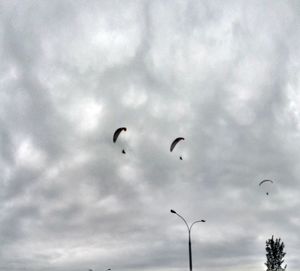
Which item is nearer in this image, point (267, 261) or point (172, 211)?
point (172, 211)

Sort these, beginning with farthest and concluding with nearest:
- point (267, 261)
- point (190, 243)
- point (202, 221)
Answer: point (267, 261)
point (202, 221)
point (190, 243)

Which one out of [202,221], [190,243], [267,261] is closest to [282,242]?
[267,261]

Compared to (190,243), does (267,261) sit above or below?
above

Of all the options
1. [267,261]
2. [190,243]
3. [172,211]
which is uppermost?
[267,261]

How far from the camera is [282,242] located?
6875 cm

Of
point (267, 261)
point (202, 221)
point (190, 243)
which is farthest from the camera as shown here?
point (267, 261)

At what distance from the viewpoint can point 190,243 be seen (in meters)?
35.1

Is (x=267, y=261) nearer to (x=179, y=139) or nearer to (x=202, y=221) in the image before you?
(x=202, y=221)

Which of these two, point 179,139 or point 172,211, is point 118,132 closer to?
point 179,139

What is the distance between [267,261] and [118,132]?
47928 mm

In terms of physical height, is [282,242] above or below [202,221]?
above

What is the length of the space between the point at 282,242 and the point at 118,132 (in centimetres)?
4842

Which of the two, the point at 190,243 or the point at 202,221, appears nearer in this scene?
the point at 190,243

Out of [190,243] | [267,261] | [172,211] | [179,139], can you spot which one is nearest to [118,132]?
[179,139]
